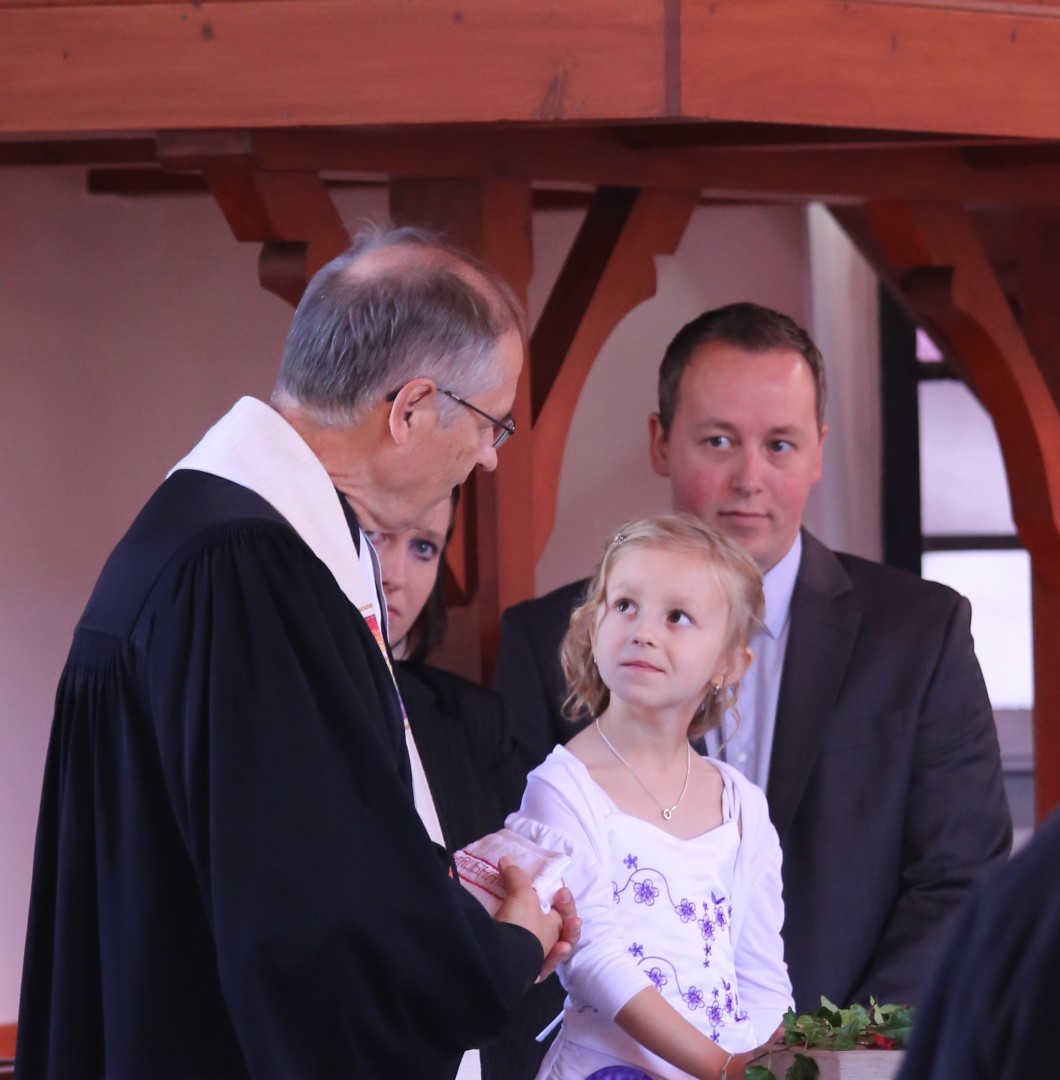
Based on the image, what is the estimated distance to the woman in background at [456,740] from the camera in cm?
369

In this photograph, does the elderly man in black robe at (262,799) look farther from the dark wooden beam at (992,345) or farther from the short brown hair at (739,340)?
the dark wooden beam at (992,345)

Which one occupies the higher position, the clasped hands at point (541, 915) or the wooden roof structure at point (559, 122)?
the wooden roof structure at point (559, 122)

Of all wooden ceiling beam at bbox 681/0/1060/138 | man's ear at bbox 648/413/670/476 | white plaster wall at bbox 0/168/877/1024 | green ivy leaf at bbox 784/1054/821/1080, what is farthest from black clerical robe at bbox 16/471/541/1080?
white plaster wall at bbox 0/168/877/1024

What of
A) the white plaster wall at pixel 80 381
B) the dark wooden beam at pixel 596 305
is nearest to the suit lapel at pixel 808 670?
the dark wooden beam at pixel 596 305

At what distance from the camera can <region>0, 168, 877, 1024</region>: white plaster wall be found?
18.6 feet

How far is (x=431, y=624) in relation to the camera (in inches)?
161

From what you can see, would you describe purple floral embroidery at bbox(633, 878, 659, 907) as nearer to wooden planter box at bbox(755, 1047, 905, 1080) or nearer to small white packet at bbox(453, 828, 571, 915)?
small white packet at bbox(453, 828, 571, 915)

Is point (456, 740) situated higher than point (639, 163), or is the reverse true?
point (639, 163)

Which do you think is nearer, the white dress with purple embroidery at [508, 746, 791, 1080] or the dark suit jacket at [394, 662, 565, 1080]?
the white dress with purple embroidery at [508, 746, 791, 1080]

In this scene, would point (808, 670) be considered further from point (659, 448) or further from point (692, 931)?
point (692, 931)

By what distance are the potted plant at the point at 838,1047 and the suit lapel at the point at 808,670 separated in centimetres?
106

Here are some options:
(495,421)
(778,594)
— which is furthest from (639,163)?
(495,421)

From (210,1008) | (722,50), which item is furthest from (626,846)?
(722,50)

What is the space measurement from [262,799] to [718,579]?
4.02 feet
